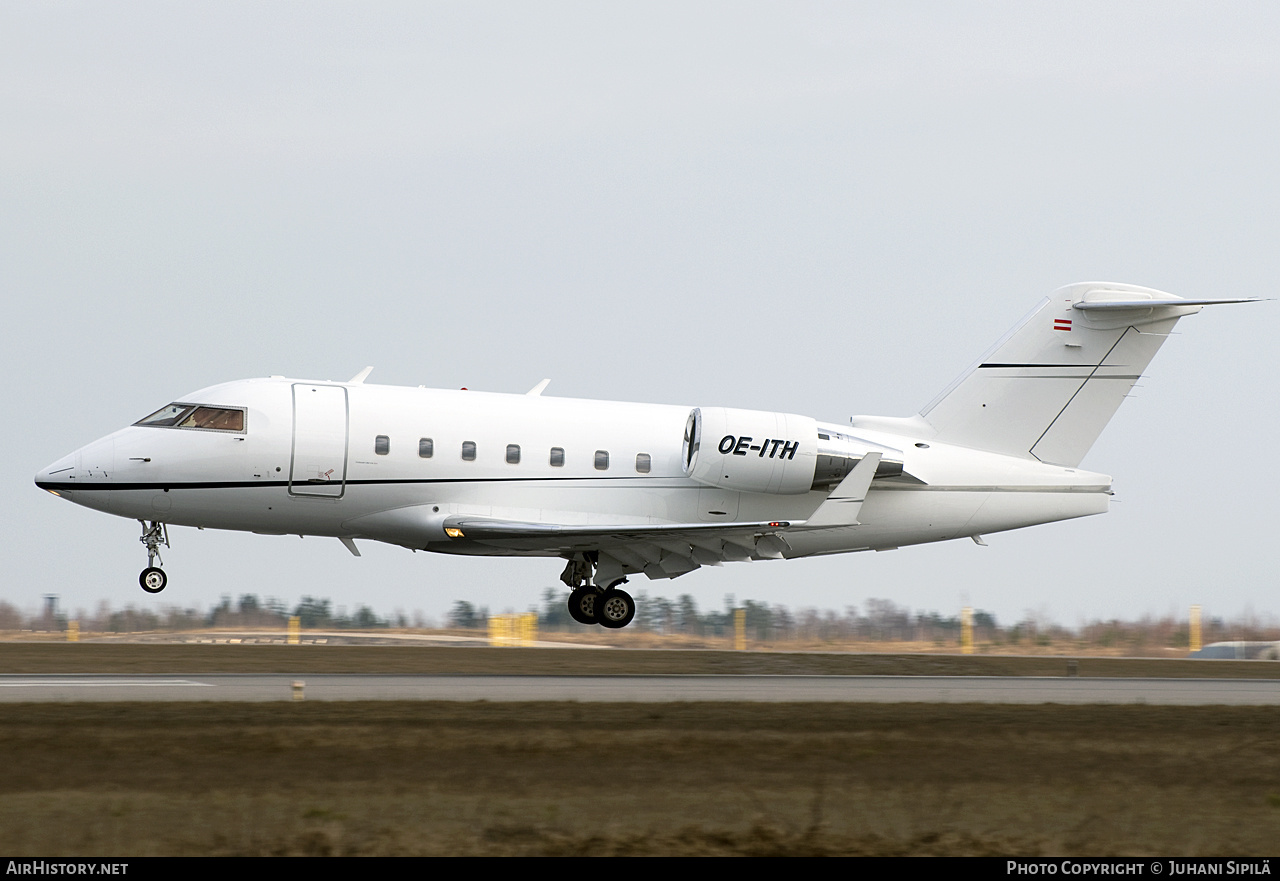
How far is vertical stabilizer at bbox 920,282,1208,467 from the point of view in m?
29.6

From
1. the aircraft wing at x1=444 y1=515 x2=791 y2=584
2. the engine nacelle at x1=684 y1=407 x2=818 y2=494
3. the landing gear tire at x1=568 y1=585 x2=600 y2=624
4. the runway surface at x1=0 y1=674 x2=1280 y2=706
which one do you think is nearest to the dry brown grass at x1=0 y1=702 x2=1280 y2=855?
the runway surface at x1=0 y1=674 x2=1280 y2=706

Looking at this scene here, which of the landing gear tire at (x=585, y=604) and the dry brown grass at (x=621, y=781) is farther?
the landing gear tire at (x=585, y=604)

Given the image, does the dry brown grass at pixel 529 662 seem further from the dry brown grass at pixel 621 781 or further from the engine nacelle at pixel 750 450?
the dry brown grass at pixel 621 781

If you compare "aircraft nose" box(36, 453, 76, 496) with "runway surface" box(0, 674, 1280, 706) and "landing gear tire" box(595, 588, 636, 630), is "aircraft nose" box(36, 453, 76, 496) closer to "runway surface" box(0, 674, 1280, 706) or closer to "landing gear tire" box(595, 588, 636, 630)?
"runway surface" box(0, 674, 1280, 706)

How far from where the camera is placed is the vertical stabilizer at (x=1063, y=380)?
29.6 metres

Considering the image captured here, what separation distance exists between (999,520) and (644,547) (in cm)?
742

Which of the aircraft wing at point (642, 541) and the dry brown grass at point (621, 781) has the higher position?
the aircraft wing at point (642, 541)

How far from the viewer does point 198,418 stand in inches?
1015

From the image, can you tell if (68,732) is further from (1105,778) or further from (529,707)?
(1105,778)

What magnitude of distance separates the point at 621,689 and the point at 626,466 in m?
6.93

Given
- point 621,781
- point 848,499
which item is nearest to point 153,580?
point 848,499

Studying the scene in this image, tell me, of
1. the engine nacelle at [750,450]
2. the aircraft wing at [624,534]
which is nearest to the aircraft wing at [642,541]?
the aircraft wing at [624,534]

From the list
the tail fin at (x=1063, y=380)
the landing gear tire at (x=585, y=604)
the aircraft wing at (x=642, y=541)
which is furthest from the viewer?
the tail fin at (x=1063, y=380)

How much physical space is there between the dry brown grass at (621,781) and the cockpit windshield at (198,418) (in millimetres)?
9024
